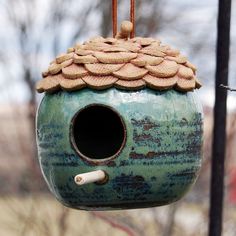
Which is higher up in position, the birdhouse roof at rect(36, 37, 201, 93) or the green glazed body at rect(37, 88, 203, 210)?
the birdhouse roof at rect(36, 37, 201, 93)

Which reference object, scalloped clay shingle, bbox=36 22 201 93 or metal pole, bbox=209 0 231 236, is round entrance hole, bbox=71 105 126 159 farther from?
metal pole, bbox=209 0 231 236

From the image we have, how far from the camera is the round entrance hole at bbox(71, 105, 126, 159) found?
10.3ft

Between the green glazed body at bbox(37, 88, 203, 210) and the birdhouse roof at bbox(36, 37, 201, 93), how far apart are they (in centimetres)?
3

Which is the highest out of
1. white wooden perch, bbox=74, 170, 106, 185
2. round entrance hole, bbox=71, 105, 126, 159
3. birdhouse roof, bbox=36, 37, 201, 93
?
birdhouse roof, bbox=36, 37, 201, 93

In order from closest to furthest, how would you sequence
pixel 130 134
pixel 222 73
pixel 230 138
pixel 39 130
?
pixel 130 134 → pixel 39 130 → pixel 222 73 → pixel 230 138

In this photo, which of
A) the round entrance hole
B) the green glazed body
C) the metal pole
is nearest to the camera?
the green glazed body

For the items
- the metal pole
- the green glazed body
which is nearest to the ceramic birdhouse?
the green glazed body

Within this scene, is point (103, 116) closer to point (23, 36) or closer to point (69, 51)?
point (69, 51)

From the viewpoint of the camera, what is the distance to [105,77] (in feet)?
9.88

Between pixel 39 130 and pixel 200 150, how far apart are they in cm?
49

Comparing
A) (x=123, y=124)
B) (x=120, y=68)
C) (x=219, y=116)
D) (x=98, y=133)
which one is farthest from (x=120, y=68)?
(x=219, y=116)

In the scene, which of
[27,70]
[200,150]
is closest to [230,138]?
[27,70]

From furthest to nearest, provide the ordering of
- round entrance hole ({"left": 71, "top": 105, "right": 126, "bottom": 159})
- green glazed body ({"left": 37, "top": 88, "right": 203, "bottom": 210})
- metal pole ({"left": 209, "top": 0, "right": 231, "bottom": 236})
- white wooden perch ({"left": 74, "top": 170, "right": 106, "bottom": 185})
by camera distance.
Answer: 1. metal pole ({"left": 209, "top": 0, "right": 231, "bottom": 236})
2. round entrance hole ({"left": 71, "top": 105, "right": 126, "bottom": 159})
3. green glazed body ({"left": 37, "top": 88, "right": 203, "bottom": 210})
4. white wooden perch ({"left": 74, "top": 170, "right": 106, "bottom": 185})

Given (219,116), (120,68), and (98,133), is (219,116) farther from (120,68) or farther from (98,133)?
(120,68)
